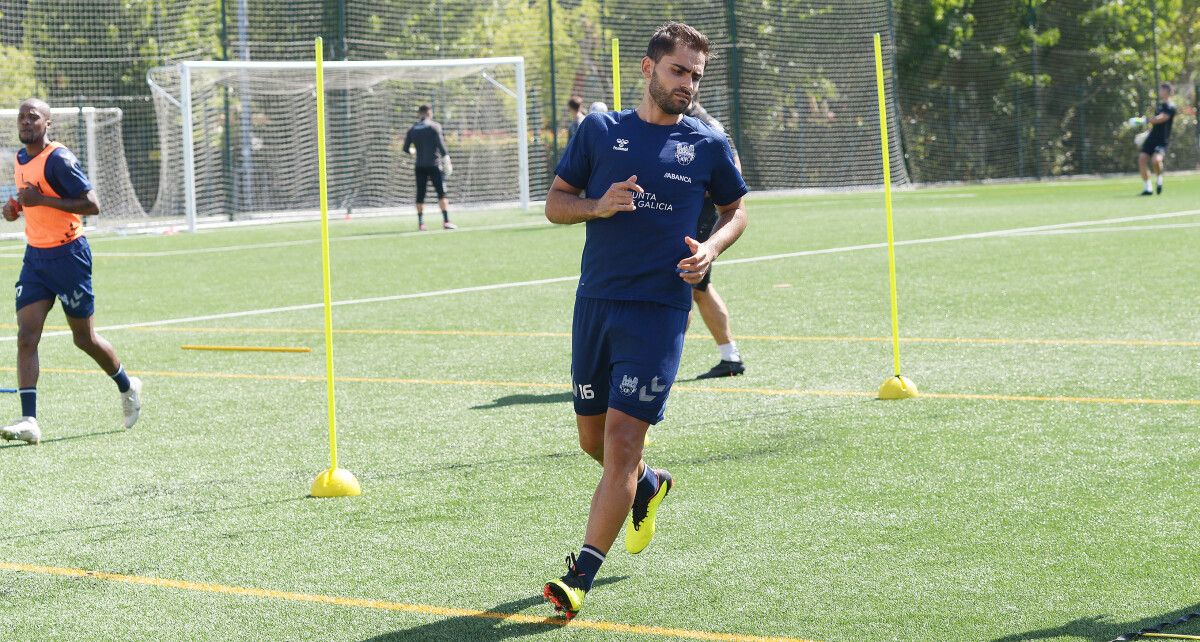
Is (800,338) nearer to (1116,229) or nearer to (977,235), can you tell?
(977,235)

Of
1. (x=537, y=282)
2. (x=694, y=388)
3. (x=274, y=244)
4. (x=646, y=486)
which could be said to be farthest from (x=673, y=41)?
(x=274, y=244)

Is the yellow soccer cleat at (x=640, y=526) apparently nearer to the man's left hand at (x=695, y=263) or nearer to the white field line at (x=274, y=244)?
the man's left hand at (x=695, y=263)

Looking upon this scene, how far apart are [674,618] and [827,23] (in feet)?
119

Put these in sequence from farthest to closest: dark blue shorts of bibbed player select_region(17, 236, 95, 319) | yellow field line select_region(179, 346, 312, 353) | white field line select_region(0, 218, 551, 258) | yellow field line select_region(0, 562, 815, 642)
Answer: white field line select_region(0, 218, 551, 258)
yellow field line select_region(179, 346, 312, 353)
dark blue shorts of bibbed player select_region(17, 236, 95, 319)
yellow field line select_region(0, 562, 815, 642)

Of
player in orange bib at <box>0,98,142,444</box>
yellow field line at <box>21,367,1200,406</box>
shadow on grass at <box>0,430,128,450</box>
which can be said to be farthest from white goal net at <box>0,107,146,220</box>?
shadow on grass at <box>0,430,128,450</box>

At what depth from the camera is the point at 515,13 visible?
Answer: 37.8m

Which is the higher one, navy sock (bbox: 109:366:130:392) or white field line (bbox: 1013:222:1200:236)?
white field line (bbox: 1013:222:1200:236)

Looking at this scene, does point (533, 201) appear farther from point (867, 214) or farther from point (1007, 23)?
point (1007, 23)

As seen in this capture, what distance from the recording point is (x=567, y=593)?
5.09 metres

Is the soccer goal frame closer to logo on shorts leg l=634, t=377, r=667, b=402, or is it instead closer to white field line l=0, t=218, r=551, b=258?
white field line l=0, t=218, r=551, b=258

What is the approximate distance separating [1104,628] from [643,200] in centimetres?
209

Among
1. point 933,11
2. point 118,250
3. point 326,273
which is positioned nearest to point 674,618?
point 326,273

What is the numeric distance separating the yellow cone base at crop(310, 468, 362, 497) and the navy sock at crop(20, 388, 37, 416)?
2.67 meters

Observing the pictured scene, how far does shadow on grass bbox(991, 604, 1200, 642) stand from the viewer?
15.6ft
